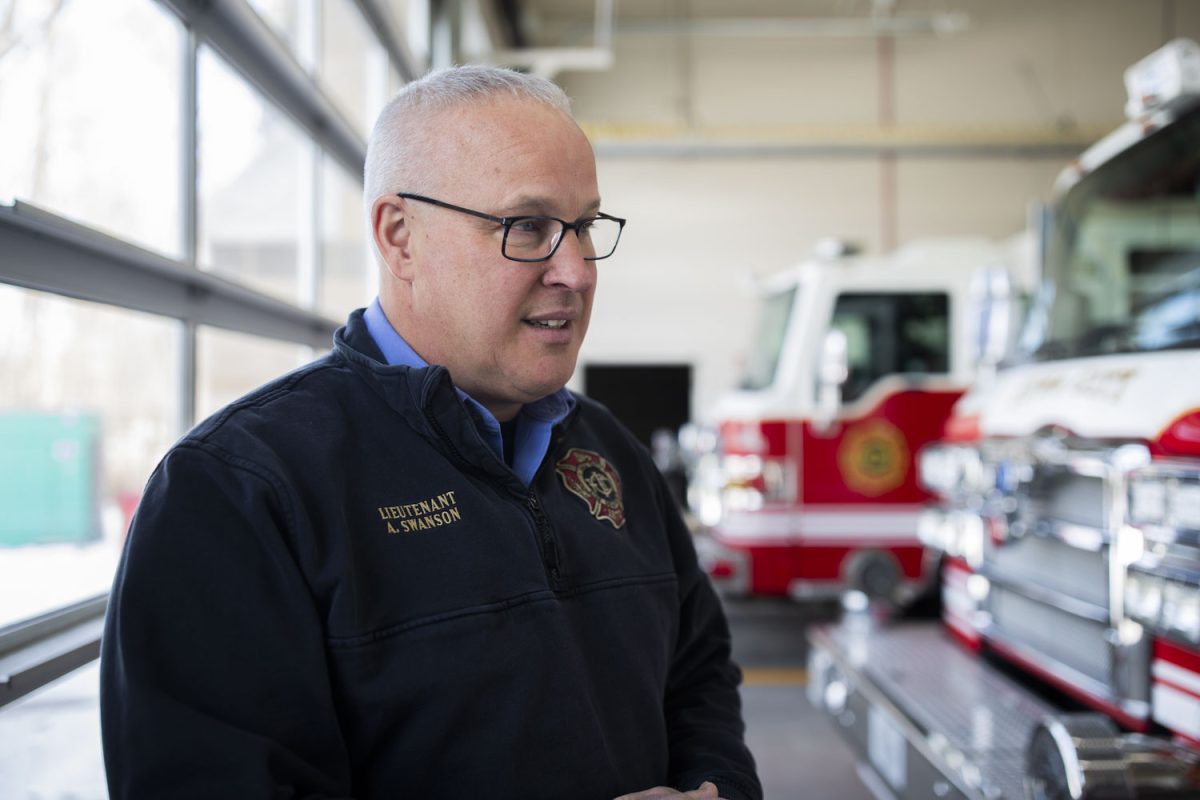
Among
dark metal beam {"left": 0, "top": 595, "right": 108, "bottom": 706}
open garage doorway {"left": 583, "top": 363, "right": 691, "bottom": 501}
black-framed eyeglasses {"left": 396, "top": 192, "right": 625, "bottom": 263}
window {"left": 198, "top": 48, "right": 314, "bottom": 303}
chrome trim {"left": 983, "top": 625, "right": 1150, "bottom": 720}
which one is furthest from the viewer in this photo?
open garage doorway {"left": 583, "top": 363, "right": 691, "bottom": 501}

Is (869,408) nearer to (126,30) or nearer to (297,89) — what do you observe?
(297,89)

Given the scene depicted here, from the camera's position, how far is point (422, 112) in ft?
4.42

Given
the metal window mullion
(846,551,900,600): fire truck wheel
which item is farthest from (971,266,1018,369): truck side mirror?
the metal window mullion

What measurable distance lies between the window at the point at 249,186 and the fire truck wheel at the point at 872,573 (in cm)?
330

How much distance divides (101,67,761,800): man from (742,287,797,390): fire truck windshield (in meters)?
5.00

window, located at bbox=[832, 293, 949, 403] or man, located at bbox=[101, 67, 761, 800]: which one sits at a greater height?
window, located at bbox=[832, 293, 949, 403]

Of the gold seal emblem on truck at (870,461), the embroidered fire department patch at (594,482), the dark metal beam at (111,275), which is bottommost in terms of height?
the gold seal emblem on truck at (870,461)

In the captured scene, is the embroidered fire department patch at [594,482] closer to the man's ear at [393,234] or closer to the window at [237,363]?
the man's ear at [393,234]

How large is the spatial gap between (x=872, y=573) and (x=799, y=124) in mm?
6984

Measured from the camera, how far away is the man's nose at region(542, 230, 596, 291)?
4.45ft

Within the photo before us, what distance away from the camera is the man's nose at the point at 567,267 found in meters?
1.36

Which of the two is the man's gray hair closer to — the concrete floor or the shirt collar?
the shirt collar

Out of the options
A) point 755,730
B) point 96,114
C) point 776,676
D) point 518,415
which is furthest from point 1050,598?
point 96,114

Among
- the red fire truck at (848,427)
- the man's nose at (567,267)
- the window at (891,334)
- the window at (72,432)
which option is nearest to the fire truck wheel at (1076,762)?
the man's nose at (567,267)
